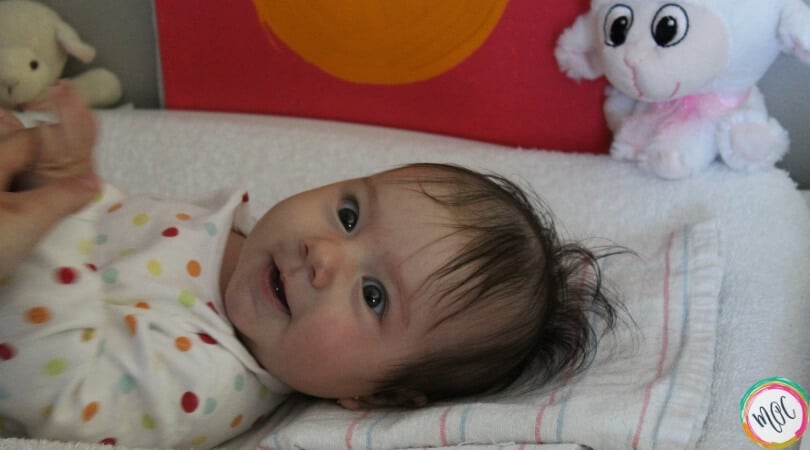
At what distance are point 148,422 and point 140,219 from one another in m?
0.26

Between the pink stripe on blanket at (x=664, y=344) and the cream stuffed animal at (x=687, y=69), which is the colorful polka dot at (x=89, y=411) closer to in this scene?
the pink stripe on blanket at (x=664, y=344)

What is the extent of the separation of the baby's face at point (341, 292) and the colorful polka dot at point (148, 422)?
0.42ft

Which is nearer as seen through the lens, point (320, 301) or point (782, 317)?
point (320, 301)

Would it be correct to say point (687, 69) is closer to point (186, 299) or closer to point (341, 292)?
point (341, 292)

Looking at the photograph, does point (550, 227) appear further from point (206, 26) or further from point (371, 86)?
point (206, 26)

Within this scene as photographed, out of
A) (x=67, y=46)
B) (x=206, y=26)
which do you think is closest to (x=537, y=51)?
(x=206, y=26)

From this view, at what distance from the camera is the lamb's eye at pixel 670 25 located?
112 centimetres

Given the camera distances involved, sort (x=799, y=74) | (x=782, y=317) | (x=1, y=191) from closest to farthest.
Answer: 1. (x=1, y=191)
2. (x=782, y=317)
3. (x=799, y=74)

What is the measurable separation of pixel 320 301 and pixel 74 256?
24cm

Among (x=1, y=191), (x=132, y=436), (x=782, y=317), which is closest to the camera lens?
(x=1, y=191)

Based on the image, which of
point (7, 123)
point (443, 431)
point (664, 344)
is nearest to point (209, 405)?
point (443, 431)

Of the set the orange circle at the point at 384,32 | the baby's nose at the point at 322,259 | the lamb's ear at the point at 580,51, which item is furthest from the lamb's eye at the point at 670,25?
the baby's nose at the point at 322,259

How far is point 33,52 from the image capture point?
52.7 inches

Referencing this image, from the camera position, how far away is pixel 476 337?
90cm
